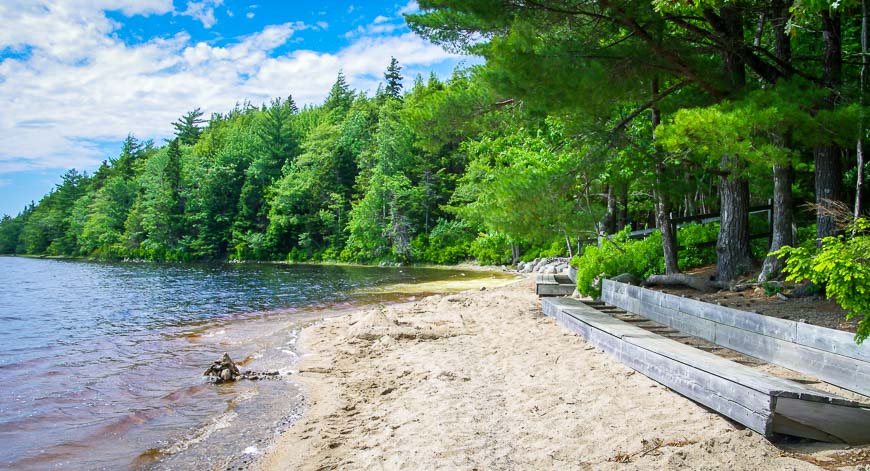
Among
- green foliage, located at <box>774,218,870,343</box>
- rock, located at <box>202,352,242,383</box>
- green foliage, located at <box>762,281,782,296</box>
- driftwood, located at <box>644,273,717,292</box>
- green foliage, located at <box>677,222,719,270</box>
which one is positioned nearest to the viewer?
green foliage, located at <box>774,218,870,343</box>

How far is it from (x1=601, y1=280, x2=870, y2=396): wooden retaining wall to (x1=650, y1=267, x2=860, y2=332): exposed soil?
3.80ft

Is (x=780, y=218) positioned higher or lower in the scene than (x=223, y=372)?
higher

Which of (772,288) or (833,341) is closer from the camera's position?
(833,341)

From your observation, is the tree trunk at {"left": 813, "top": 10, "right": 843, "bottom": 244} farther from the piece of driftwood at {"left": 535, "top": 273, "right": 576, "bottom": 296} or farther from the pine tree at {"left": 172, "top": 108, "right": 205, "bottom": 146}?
the pine tree at {"left": 172, "top": 108, "right": 205, "bottom": 146}

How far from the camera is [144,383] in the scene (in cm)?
772

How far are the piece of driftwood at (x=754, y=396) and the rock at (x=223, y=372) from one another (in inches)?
214

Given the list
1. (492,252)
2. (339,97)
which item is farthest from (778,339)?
(339,97)

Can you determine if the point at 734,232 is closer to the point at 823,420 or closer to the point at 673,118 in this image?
the point at 673,118

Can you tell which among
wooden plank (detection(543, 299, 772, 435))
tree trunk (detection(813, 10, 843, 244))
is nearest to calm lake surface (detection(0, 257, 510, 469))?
wooden plank (detection(543, 299, 772, 435))

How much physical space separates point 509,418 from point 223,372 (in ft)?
15.8

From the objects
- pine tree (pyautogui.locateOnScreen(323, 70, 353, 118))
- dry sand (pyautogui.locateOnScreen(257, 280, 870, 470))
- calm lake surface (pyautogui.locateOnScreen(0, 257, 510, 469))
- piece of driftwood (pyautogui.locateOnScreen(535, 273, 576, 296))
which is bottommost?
calm lake surface (pyautogui.locateOnScreen(0, 257, 510, 469))

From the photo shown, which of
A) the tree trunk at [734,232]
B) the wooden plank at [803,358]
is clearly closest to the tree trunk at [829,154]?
the tree trunk at [734,232]

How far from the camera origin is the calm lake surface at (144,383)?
5.21 metres

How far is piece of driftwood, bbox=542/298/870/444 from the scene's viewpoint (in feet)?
11.1
